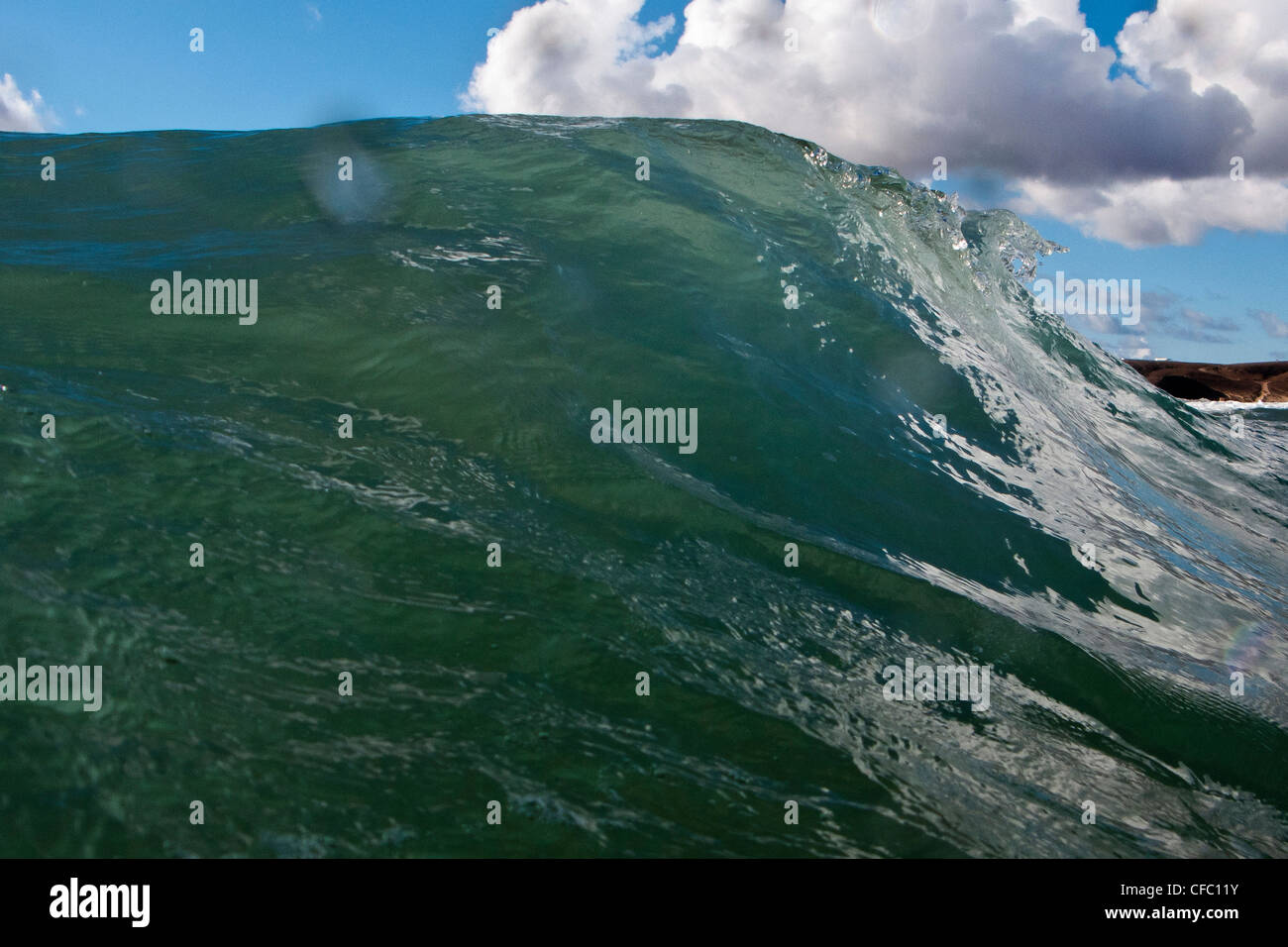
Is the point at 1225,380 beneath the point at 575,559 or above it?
above

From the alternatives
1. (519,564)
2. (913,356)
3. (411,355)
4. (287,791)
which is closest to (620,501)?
(519,564)

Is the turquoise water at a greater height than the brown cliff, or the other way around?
the brown cliff

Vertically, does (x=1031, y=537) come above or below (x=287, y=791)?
above

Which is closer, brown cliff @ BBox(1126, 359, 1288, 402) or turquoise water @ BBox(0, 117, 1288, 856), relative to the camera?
turquoise water @ BBox(0, 117, 1288, 856)

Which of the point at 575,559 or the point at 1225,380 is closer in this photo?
the point at 575,559

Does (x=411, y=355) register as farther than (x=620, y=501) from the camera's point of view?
Yes

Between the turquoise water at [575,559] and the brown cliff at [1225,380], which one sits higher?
the brown cliff at [1225,380]

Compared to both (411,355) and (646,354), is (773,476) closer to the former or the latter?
(646,354)

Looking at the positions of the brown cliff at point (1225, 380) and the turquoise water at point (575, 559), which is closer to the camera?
the turquoise water at point (575, 559)
